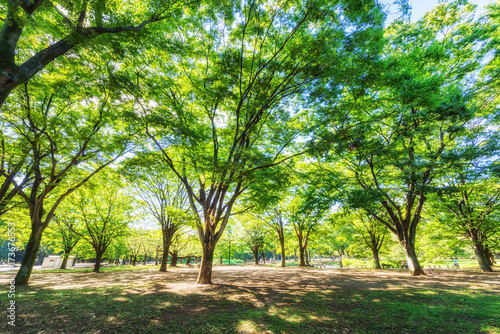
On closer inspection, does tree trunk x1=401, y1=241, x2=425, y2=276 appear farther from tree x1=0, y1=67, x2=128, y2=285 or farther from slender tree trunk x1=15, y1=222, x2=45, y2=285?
slender tree trunk x1=15, y1=222, x2=45, y2=285

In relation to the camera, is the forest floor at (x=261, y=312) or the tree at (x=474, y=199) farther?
the tree at (x=474, y=199)

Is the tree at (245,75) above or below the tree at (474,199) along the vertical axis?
above

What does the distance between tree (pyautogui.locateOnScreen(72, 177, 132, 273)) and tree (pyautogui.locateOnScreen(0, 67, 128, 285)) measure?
6.68 meters

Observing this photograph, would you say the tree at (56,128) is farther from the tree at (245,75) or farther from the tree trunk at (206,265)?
the tree trunk at (206,265)

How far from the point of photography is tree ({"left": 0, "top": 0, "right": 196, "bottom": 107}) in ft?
10.4

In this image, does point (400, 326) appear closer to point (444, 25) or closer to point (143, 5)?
point (143, 5)

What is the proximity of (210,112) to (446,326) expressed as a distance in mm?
10038

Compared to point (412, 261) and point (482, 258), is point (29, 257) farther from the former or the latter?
A: point (482, 258)

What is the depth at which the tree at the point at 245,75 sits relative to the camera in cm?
644

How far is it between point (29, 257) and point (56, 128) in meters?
6.77

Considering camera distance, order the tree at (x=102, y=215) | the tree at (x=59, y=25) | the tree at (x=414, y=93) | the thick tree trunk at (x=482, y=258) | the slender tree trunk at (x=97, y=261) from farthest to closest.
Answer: the slender tree trunk at (x=97, y=261), the tree at (x=102, y=215), the thick tree trunk at (x=482, y=258), the tree at (x=414, y=93), the tree at (x=59, y=25)

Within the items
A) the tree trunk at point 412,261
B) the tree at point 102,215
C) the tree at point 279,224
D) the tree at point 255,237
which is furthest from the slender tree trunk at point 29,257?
the tree at point 255,237

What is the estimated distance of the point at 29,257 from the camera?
29.9 ft

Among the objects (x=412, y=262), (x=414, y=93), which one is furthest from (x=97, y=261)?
(x=414, y=93)
